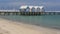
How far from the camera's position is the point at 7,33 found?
10523mm

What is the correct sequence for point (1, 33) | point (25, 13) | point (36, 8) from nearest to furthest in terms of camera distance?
point (1, 33), point (25, 13), point (36, 8)

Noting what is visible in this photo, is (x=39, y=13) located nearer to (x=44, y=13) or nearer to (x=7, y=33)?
(x=44, y=13)

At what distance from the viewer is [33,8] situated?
71375mm

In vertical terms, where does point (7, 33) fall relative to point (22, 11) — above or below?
above

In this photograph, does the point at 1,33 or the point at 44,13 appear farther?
the point at 44,13

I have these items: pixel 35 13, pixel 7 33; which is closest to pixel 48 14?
pixel 35 13

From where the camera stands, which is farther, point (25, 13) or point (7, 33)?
point (25, 13)

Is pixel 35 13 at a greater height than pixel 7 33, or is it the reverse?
pixel 7 33

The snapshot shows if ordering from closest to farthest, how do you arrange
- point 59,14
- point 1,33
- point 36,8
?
point 1,33
point 36,8
point 59,14

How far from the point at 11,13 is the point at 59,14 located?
23237 mm

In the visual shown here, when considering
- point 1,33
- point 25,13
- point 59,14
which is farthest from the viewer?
point 59,14

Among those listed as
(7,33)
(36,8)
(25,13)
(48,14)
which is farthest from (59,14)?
(7,33)

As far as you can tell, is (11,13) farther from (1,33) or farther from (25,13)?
(1,33)

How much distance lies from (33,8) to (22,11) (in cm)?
669
